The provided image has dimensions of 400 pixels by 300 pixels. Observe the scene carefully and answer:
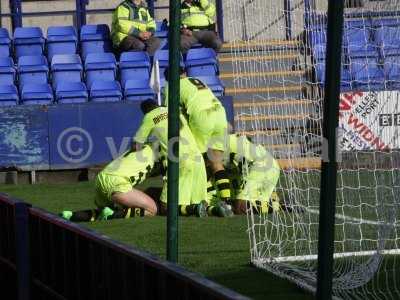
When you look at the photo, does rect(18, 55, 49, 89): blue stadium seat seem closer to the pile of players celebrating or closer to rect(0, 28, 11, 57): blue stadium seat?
rect(0, 28, 11, 57): blue stadium seat

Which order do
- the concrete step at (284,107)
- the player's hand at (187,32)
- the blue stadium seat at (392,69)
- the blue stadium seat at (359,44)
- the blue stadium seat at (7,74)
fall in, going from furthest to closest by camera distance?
the player's hand at (187,32)
the blue stadium seat at (7,74)
the concrete step at (284,107)
the blue stadium seat at (359,44)
the blue stadium seat at (392,69)

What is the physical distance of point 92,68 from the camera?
20094 millimetres

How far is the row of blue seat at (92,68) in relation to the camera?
1998cm

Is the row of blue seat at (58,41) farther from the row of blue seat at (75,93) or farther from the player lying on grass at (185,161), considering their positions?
the player lying on grass at (185,161)

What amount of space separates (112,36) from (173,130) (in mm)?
13615

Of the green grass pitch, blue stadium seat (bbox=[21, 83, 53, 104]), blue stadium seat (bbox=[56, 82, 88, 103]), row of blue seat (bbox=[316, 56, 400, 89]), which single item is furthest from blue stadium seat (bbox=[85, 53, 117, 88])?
row of blue seat (bbox=[316, 56, 400, 89])

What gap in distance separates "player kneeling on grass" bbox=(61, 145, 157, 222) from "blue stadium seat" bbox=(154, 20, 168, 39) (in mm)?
7980

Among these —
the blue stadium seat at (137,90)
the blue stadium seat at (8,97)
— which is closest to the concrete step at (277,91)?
the blue stadium seat at (137,90)

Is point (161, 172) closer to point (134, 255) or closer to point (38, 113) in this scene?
point (38, 113)

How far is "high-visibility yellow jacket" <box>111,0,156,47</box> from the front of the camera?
20125 millimetres

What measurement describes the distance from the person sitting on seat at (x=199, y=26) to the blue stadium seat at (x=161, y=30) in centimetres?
71

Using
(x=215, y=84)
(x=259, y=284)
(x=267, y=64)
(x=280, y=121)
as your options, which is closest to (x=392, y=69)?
(x=259, y=284)

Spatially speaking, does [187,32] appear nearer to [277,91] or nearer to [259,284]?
[277,91]

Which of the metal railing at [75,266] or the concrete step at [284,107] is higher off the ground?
the concrete step at [284,107]
